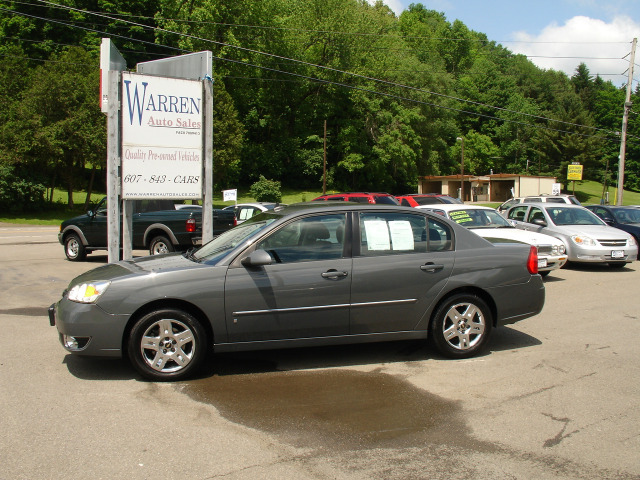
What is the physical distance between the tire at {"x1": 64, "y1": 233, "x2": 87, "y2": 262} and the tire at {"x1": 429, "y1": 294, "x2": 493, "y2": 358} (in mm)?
11390

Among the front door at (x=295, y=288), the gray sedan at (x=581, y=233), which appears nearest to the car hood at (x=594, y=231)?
the gray sedan at (x=581, y=233)

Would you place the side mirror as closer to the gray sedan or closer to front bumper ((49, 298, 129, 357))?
front bumper ((49, 298, 129, 357))

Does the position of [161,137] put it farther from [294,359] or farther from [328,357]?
[328,357]

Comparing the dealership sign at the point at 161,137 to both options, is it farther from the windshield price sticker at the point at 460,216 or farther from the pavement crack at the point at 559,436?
the pavement crack at the point at 559,436

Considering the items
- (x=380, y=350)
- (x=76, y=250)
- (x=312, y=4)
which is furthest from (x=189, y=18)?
(x=380, y=350)

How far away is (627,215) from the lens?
17.6m

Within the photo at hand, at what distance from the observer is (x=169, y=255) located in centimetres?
648

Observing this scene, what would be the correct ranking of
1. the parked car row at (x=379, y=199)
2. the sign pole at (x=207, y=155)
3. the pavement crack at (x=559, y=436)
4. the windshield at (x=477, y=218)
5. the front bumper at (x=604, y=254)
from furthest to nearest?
the parked car row at (x=379, y=199), the front bumper at (x=604, y=254), the windshield at (x=477, y=218), the sign pole at (x=207, y=155), the pavement crack at (x=559, y=436)

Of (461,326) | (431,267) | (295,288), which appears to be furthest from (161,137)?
(461,326)

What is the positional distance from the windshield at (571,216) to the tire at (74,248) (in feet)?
38.9

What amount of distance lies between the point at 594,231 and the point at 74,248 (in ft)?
42.2

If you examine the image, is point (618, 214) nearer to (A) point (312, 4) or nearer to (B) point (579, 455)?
(B) point (579, 455)

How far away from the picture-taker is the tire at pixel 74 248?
1484 centimetres

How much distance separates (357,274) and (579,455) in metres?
2.56
